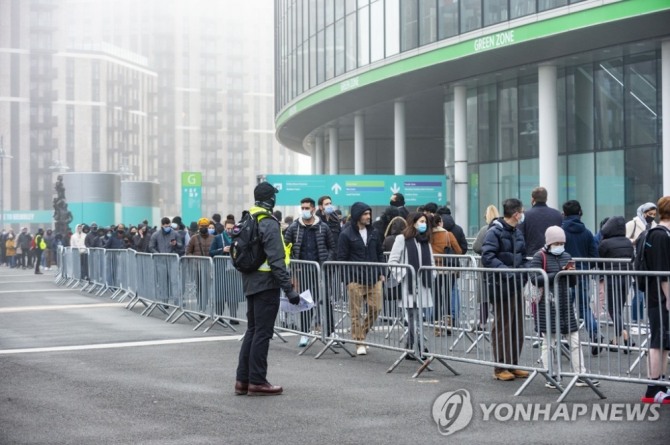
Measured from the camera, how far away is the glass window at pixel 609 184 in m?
30.9

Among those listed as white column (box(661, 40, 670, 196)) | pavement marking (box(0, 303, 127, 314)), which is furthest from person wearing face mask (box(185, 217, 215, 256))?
white column (box(661, 40, 670, 196))

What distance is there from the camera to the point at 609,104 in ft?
102

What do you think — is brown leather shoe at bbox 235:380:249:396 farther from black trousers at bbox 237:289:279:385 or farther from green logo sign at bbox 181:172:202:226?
green logo sign at bbox 181:172:202:226

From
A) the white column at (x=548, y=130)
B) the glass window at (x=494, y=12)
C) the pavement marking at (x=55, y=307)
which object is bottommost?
the pavement marking at (x=55, y=307)

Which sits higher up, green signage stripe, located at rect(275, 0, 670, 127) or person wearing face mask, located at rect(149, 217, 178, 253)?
green signage stripe, located at rect(275, 0, 670, 127)

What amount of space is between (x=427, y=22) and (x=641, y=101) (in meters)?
8.17

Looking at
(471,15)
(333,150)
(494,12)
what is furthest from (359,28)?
(333,150)

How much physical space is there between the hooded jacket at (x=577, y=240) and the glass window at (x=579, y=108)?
19.0m

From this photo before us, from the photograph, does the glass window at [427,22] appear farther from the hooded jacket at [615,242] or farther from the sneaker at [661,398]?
the sneaker at [661,398]

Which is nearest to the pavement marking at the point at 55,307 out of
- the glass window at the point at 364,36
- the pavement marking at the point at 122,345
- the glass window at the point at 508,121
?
the pavement marking at the point at 122,345

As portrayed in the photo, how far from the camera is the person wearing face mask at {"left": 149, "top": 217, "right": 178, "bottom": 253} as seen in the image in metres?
22.6

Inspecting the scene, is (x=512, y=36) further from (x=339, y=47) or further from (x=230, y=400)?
(x=230, y=400)

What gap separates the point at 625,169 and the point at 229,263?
17845mm

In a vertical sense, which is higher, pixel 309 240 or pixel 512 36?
pixel 512 36
